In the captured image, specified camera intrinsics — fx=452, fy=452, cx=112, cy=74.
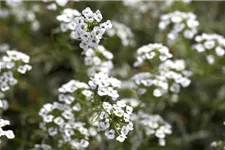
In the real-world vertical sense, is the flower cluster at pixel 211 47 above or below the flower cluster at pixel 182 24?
below

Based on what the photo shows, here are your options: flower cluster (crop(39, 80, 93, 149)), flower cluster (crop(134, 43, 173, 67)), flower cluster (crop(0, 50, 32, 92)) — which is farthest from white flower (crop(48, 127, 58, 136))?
flower cluster (crop(134, 43, 173, 67))

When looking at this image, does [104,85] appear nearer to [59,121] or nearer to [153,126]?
[59,121]

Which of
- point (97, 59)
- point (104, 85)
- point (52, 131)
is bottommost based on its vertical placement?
point (52, 131)

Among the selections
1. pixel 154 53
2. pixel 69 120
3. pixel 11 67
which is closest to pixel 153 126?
pixel 154 53

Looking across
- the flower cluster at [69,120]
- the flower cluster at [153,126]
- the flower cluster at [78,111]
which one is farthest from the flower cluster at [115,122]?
the flower cluster at [153,126]

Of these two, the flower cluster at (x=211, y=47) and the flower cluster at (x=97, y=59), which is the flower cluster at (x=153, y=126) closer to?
the flower cluster at (x=97, y=59)

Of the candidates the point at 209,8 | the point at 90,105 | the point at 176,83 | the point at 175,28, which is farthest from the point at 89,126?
the point at 209,8
